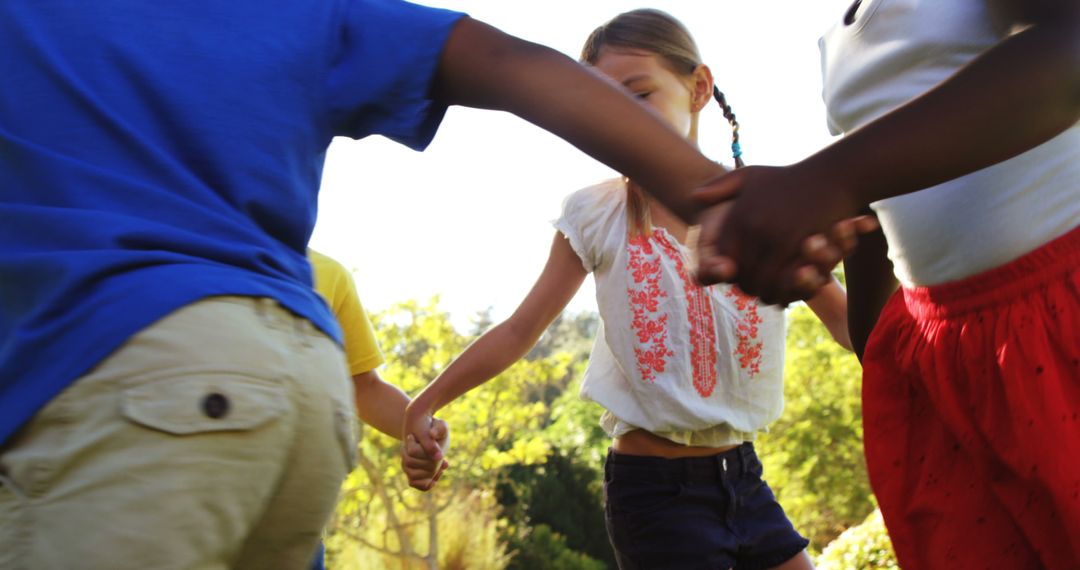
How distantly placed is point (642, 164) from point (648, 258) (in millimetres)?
1727

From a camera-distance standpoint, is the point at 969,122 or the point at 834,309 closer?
the point at 969,122

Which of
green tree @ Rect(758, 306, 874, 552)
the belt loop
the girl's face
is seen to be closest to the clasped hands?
the belt loop

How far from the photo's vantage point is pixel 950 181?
5.92 feet

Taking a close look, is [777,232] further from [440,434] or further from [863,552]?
[863,552]

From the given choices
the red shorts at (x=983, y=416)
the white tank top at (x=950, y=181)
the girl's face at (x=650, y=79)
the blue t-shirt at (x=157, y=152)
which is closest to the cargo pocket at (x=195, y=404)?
the blue t-shirt at (x=157, y=152)

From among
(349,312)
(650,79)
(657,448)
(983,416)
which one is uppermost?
(650,79)

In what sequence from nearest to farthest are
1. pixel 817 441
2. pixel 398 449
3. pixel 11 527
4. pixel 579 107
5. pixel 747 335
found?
pixel 11 527
pixel 579 107
pixel 747 335
pixel 398 449
pixel 817 441

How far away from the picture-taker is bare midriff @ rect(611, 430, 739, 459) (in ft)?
10.00

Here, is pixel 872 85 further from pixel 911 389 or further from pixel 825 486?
Result: pixel 825 486

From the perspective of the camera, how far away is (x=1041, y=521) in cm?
175

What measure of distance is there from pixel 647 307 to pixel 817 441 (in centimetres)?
823

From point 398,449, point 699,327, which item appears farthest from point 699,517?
point 398,449

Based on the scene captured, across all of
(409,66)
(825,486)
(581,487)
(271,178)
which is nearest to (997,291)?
(409,66)

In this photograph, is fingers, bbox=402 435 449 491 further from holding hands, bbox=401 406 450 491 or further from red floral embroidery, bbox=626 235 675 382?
red floral embroidery, bbox=626 235 675 382
